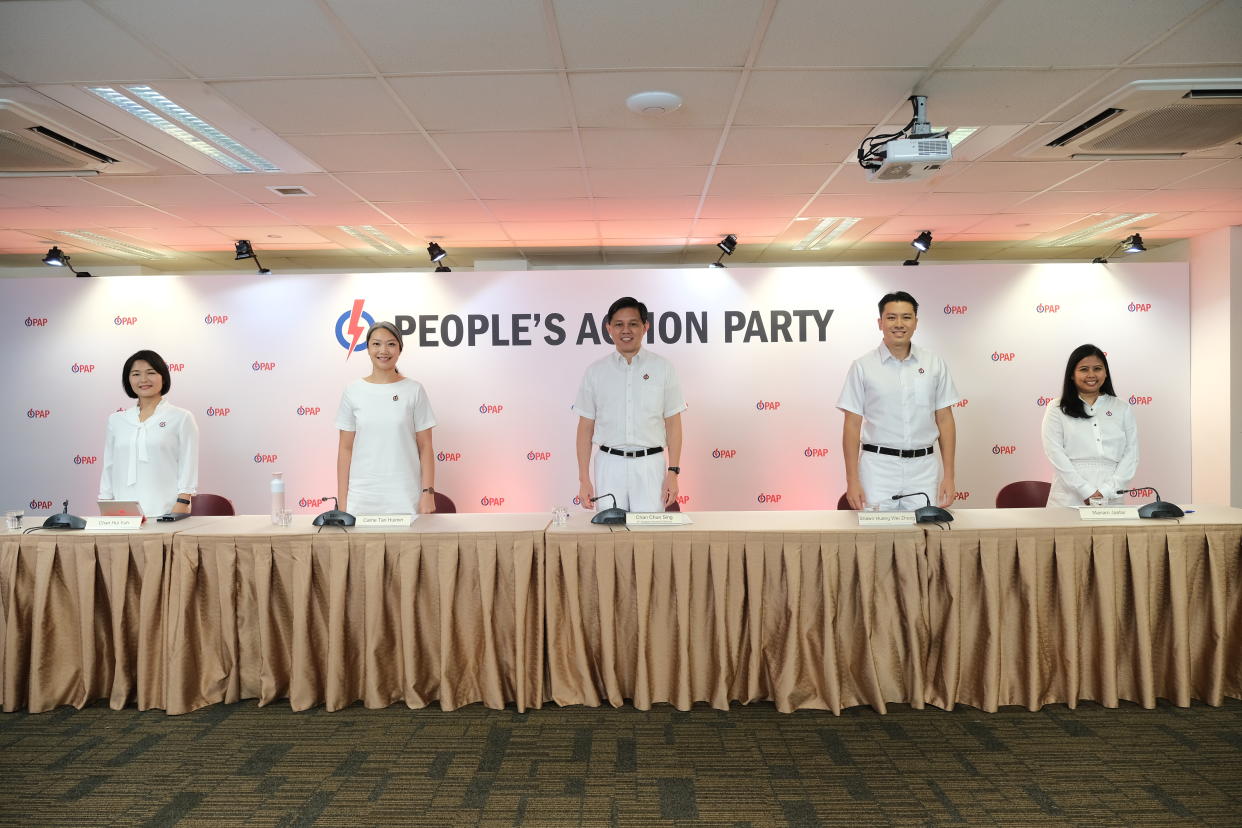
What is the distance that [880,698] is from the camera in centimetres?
231

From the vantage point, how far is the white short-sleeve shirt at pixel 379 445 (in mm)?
3223

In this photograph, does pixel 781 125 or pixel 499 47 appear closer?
pixel 499 47

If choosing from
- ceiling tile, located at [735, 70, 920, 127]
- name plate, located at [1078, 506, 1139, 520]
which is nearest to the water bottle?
ceiling tile, located at [735, 70, 920, 127]

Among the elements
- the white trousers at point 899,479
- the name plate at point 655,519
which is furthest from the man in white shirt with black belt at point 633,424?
the white trousers at point 899,479

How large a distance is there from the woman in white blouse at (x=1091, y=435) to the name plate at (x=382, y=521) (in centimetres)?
302

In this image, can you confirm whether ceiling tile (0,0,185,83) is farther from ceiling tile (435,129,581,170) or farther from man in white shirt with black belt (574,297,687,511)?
man in white shirt with black belt (574,297,687,511)

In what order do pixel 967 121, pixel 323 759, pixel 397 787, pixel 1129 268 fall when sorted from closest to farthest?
pixel 397 787
pixel 323 759
pixel 967 121
pixel 1129 268

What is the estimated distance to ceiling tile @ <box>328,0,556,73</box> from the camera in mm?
1960

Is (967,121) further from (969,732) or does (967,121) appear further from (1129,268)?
(1129,268)

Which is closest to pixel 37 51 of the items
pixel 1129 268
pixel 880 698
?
pixel 880 698

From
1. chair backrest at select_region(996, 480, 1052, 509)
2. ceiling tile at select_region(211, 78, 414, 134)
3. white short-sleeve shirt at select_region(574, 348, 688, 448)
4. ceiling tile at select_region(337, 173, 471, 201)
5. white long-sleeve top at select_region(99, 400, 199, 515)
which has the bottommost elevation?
chair backrest at select_region(996, 480, 1052, 509)

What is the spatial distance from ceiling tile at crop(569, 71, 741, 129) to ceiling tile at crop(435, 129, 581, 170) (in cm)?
24

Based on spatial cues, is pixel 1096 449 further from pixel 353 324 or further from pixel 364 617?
pixel 353 324

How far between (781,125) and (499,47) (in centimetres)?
126
